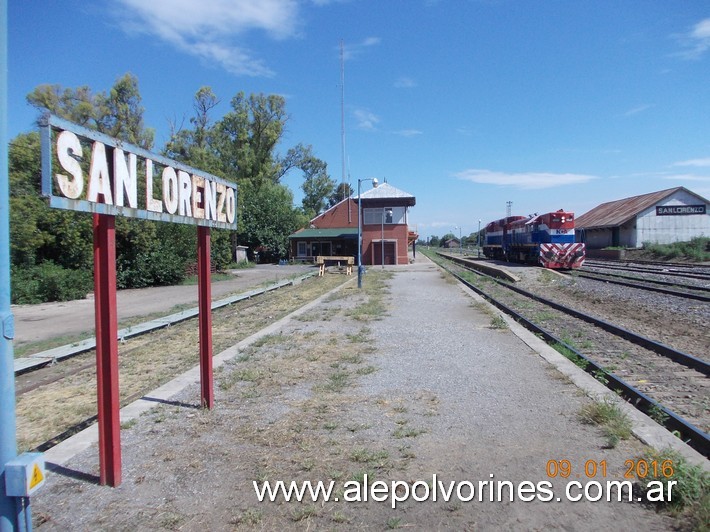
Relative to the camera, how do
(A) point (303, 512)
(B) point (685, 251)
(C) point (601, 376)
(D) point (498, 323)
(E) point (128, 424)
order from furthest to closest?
(B) point (685, 251) < (D) point (498, 323) < (C) point (601, 376) < (E) point (128, 424) < (A) point (303, 512)

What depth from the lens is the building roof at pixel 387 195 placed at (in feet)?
141

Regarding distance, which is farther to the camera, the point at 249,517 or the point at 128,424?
the point at 128,424

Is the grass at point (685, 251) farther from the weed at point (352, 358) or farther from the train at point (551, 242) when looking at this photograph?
the weed at point (352, 358)

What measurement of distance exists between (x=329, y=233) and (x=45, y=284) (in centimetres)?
3458

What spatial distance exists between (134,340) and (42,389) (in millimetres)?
3447

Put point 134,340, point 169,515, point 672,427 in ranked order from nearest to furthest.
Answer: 1. point 169,515
2. point 672,427
3. point 134,340

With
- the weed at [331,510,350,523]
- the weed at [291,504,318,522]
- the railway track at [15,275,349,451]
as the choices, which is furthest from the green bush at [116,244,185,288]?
the weed at [331,510,350,523]

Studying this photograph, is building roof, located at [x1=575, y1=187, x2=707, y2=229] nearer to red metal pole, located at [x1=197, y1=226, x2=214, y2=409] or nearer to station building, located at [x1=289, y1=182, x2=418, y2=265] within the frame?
station building, located at [x1=289, y1=182, x2=418, y2=265]

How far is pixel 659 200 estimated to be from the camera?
48594 mm

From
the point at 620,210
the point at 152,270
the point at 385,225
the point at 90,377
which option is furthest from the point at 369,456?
the point at 620,210

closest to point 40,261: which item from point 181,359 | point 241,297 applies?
point 241,297

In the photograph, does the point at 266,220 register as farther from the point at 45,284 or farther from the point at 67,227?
the point at 45,284

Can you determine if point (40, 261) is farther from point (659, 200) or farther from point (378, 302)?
point (659, 200)

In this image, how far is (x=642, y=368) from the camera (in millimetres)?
7410
